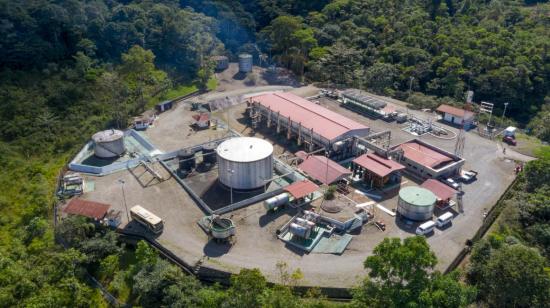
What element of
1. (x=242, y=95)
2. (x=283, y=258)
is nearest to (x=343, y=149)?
(x=283, y=258)

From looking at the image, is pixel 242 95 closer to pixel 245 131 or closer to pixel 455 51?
pixel 245 131

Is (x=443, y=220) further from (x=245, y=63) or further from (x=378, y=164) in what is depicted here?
Answer: (x=245, y=63)

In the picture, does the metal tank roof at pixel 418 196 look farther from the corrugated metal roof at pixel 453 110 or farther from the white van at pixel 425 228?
the corrugated metal roof at pixel 453 110

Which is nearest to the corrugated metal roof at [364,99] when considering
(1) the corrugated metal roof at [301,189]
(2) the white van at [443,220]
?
(1) the corrugated metal roof at [301,189]

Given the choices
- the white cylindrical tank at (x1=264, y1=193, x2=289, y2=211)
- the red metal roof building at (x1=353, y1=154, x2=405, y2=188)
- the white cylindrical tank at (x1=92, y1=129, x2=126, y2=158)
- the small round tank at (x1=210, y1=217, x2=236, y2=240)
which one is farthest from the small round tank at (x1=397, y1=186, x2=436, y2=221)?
the white cylindrical tank at (x1=92, y1=129, x2=126, y2=158)

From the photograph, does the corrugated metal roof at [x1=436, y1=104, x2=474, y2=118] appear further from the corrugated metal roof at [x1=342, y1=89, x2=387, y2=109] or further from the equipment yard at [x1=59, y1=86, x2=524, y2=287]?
the corrugated metal roof at [x1=342, y1=89, x2=387, y2=109]

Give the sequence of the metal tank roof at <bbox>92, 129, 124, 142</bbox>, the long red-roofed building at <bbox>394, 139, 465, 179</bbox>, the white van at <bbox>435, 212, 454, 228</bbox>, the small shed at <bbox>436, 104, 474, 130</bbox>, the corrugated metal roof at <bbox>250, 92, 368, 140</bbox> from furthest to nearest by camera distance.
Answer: the small shed at <bbox>436, 104, 474, 130</bbox> → the corrugated metal roof at <bbox>250, 92, 368, 140</bbox> → the metal tank roof at <bbox>92, 129, 124, 142</bbox> → the long red-roofed building at <bbox>394, 139, 465, 179</bbox> → the white van at <bbox>435, 212, 454, 228</bbox>
